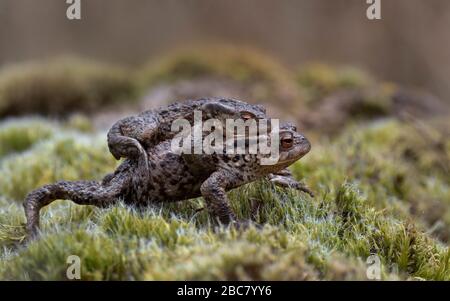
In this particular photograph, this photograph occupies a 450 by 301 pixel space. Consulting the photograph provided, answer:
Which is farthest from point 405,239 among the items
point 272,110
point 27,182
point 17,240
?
point 272,110

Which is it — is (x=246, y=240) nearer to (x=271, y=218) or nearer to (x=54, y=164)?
(x=271, y=218)

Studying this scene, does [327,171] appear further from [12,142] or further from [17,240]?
[12,142]

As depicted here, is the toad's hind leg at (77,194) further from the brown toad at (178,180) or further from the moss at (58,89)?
the moss at (58,89)

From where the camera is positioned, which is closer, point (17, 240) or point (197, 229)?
point (197, 229)

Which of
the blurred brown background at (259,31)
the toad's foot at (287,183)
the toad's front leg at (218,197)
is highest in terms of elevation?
the blurred brown background at (259,31)

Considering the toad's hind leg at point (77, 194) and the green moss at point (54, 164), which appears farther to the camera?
the green moss at point (54, 164)

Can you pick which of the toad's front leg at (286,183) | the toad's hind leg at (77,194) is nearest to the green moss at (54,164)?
the toad's hind leg at (77,194)

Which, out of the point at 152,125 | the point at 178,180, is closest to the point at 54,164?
the point at 152,125
